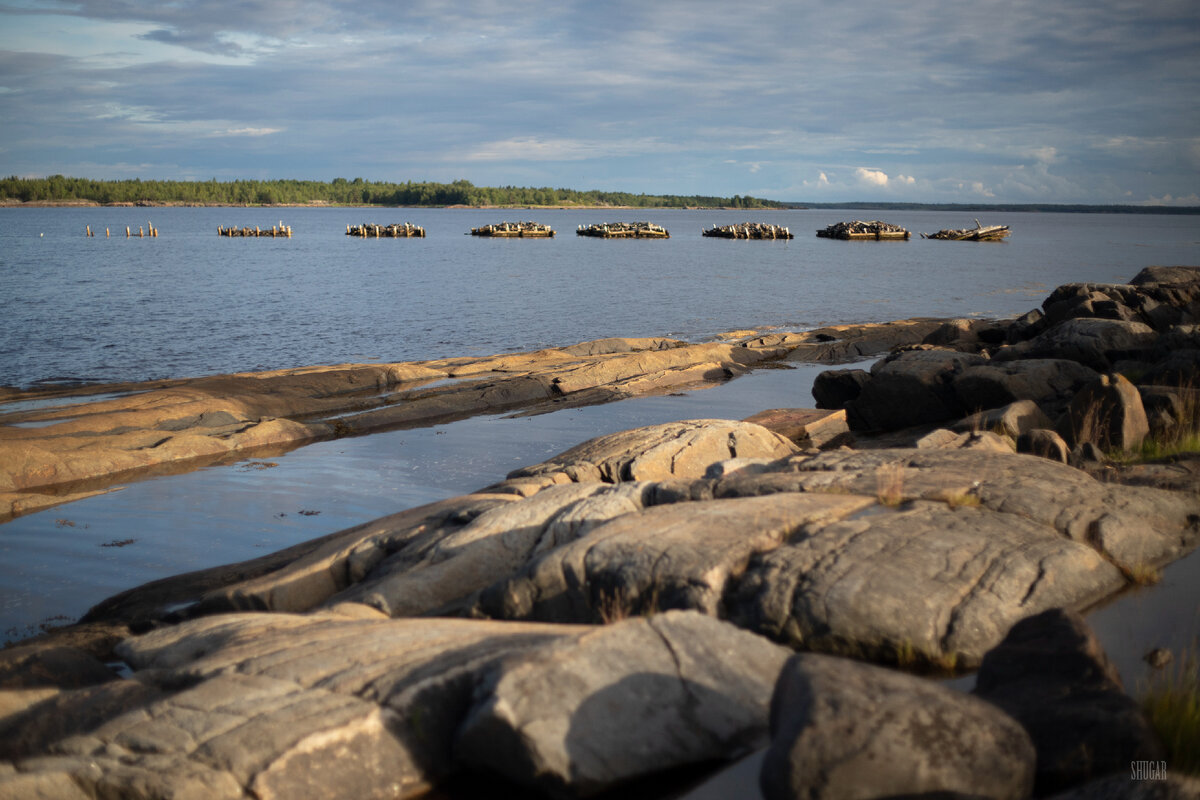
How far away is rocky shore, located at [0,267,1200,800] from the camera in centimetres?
456

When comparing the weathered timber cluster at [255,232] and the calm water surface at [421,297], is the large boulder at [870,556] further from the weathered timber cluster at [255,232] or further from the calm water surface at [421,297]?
the weathered timber cluster at [255,232]

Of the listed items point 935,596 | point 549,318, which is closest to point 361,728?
point 935,596

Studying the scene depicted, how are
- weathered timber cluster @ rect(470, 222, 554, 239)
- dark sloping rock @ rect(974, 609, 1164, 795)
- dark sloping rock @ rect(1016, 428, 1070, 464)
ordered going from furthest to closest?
1. weathered timber cluster @ rect(470, 222, 554, 239)
2. dark sloping rock @ rect(1016, 428, 1070, 464)
3. dark sloping rock @ rect(974, 609, 1164, 795)

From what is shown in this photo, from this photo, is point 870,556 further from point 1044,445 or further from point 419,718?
point 1044,445

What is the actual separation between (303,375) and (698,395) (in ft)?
34.9

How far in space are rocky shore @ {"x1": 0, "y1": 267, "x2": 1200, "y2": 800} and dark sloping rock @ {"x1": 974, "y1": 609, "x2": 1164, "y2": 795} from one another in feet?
0.05

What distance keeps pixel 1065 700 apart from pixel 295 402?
61.5ft

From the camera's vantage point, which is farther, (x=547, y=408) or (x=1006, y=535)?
(x=547, y=408)

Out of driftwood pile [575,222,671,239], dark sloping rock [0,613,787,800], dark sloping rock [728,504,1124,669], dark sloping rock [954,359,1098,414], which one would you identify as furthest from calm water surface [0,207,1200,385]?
driftwood pile [575,222,671,239]

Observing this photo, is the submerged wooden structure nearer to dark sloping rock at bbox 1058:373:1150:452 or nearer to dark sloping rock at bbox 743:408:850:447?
dark sloping rock at bbox 743:408:850:447

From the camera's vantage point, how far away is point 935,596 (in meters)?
6.34

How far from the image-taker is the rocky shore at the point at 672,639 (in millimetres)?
4559

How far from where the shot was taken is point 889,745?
4191 mm

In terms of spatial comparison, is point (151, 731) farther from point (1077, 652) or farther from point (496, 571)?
point (1077, 652)
